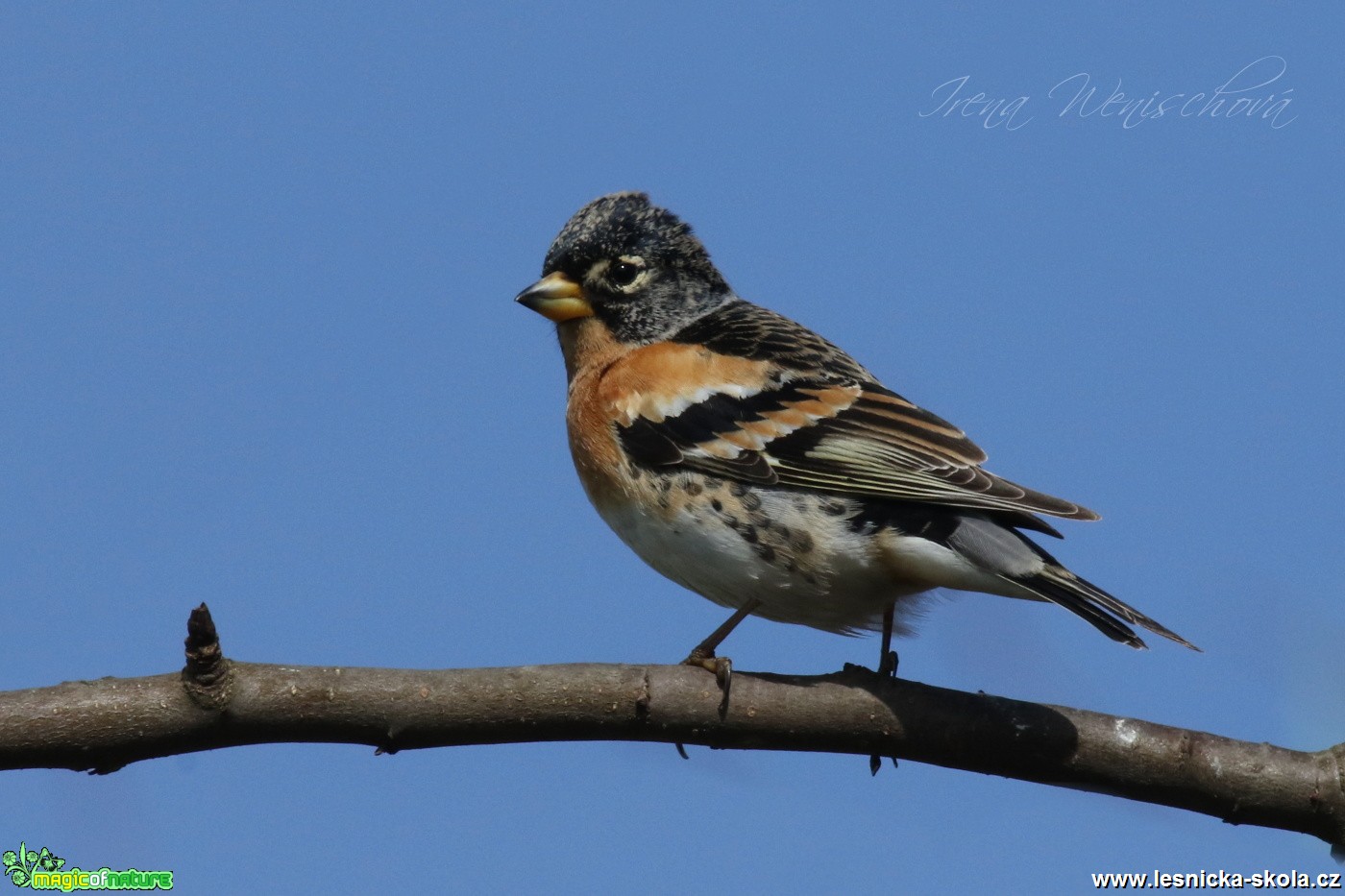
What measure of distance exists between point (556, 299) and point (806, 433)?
1643mm

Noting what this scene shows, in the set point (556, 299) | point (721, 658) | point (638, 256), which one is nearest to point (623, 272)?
point (638, 256)

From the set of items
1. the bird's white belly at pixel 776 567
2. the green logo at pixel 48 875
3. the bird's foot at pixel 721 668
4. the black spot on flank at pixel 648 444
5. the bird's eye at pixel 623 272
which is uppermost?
the bird's eye at pixel 623 272

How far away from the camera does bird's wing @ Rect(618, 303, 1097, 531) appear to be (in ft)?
17.3

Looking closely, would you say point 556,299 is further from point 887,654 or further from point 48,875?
point 48,875

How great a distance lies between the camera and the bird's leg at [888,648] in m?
5.57

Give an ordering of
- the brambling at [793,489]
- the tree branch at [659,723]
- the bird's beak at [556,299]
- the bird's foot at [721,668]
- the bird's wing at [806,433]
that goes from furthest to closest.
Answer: the bird's beak at [556,299], the bird's wing at [806,433], the brambling at [793,489], the bird's foot at [721,668], the tree branch at [659,723]

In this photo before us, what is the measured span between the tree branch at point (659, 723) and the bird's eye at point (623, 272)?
9.18 feet

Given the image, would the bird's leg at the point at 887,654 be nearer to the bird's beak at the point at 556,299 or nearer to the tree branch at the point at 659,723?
the tree branch at the point at 659,723

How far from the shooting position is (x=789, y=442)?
561 cm

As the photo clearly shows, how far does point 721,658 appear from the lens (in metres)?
4.54

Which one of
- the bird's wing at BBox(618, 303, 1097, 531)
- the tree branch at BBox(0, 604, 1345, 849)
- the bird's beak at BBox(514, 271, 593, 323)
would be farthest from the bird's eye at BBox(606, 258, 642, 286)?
the tree branch at BBox(0, 604, 1345, 849)

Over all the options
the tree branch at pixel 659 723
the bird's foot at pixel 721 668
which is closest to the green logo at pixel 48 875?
the tree branch at pixel 659 723

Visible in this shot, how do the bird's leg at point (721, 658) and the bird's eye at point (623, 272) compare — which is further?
the bird's eye at point (623, 272)

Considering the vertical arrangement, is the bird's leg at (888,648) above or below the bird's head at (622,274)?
below
